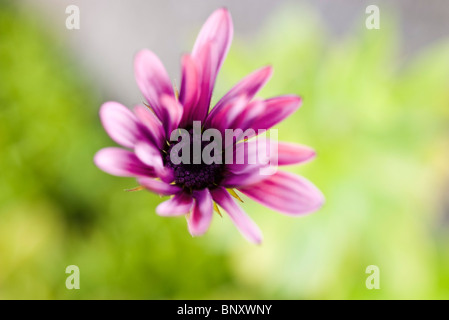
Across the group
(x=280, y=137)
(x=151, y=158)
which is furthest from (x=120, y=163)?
(x=280, y=137)

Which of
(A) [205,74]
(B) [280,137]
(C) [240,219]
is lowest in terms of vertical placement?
(C) [240,219]

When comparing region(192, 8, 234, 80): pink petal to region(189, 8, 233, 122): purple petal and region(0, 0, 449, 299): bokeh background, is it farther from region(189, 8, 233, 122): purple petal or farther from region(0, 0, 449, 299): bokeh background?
region(0, 0, 449, 299): bokeh background

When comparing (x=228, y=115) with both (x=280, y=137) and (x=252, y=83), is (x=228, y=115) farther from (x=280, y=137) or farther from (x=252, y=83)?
(x=280, y=137)

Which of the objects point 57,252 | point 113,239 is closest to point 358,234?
point 113,239

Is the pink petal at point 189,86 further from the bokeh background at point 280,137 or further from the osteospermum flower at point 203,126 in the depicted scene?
the bokeh background at point 280,137

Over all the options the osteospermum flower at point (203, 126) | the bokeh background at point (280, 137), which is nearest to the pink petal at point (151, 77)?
the osteospermum flower at point (203, 126)

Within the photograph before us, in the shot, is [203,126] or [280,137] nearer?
[203,126]
